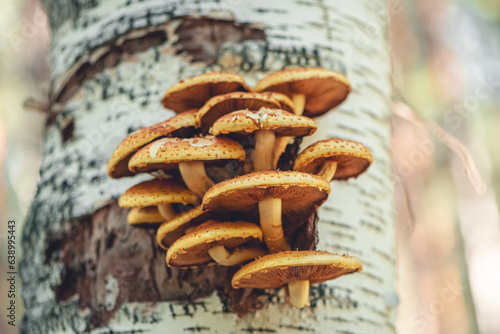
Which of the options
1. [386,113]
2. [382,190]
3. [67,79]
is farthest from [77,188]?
[386,113]

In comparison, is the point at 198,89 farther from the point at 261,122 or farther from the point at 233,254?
the point at 233,254

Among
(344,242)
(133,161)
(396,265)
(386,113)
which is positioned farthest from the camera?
(386,113)

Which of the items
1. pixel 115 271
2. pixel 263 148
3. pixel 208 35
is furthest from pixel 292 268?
pixel 208 35

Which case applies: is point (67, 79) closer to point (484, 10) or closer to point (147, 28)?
point (147, 28)


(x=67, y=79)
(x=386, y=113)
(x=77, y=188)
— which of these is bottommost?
(x=77, y=188)

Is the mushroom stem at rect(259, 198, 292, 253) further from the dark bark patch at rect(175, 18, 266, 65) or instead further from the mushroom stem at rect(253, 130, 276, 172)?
the dark bark patch at rect(175, 18, 266, 65)

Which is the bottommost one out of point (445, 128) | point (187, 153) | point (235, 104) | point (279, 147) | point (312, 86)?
point (187, 153)
